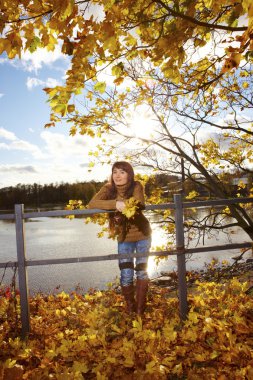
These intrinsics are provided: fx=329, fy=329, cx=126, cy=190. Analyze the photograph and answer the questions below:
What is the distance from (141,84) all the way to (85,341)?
516 centimetres

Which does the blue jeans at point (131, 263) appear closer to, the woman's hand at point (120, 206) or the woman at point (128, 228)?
the woman at point (128, 228)

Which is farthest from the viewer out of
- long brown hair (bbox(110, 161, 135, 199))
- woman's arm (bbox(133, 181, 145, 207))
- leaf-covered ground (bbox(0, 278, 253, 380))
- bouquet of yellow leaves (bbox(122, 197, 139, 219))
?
long brown hair (bbox(110, 161, 135, 199))

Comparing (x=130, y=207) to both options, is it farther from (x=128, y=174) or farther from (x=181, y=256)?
(x=181, y=256)

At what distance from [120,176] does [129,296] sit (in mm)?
1540

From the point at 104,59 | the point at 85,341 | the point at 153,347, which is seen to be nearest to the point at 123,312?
the point at 85,341

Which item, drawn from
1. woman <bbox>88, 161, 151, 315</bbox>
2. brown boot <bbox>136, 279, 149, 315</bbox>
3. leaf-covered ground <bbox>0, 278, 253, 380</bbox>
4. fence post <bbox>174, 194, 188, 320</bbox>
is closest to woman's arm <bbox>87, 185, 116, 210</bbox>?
woman <bbox>88, 161, 151, 315</bbox>

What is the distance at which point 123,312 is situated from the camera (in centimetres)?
441

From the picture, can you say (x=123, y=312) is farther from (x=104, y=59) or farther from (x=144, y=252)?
(x=104, y=59)

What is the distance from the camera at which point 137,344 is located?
347 cm

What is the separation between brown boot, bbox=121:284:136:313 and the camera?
417 cm

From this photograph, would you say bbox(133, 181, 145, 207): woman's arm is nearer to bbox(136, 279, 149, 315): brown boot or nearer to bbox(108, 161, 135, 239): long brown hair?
bbox(108, 161, 135, 239): long brown hair

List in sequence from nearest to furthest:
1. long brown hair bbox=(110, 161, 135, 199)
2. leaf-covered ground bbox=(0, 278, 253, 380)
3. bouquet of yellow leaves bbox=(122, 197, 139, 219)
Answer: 1. leaf-covered ground bbox=(0, 278, 253, 380)
2. bouquet of yellow leaves bbox=(122, 197, 139, 219)
3. long brown hair bbox=(110, 161, 135, 199)

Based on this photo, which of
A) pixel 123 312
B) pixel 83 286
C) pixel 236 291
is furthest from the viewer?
pixel 83 286

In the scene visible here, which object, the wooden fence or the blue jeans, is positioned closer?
the wooden fence
